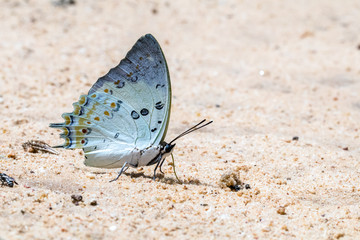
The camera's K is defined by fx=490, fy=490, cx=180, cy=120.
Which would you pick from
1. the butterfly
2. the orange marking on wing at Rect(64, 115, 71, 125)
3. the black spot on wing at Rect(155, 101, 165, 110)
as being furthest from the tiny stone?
the orange marking on wing at Rect(64, 115, 71, 125)

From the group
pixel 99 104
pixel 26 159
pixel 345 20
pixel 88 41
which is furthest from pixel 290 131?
pixel 345 20

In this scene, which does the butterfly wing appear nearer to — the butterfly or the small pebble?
the butterfly

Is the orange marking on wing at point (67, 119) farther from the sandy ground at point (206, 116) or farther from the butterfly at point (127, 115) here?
the sandy ground at point (206, 116)

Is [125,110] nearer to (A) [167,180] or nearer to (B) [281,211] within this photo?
(A) [167,180]

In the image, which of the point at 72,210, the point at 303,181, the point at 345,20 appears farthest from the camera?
the point at 345,20

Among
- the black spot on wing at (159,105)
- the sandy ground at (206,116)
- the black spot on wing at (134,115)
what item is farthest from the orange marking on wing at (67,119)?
the black spot on wing at (159,105)

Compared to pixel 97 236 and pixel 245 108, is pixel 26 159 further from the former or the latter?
pixel 245 108

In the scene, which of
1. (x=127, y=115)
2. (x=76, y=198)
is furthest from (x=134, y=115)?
(x=76, y=198)
